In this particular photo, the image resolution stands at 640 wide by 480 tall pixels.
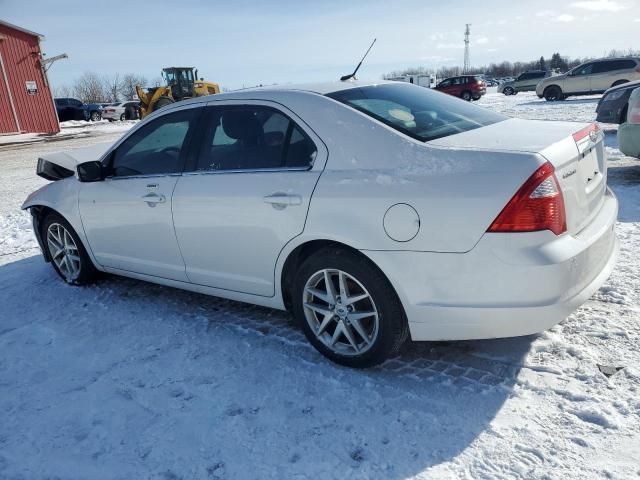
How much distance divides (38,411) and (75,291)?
1.93m

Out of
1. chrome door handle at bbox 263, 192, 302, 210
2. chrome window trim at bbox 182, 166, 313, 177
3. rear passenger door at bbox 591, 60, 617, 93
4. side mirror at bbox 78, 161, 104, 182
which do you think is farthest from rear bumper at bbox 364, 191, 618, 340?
rear passenger door at bbox 591, 60, 617, 93

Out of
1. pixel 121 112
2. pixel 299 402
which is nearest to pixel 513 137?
pixel 299 402

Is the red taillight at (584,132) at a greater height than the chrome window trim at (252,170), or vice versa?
the red taillight at (584,132)

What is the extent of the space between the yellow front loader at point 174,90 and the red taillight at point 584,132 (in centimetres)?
2251

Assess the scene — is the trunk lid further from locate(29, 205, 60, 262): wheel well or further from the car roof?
locate(29, 205, 60, 262): wheel well

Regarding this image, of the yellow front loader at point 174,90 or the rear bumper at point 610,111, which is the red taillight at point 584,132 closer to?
the rear bumper at point 610,111

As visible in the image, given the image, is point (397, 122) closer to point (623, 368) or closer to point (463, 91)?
point (623, 368)

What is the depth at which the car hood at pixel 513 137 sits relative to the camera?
2537mm

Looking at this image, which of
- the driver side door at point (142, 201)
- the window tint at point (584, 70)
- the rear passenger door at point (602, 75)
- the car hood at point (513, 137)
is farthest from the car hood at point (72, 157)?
the window tint at point (584, 70)

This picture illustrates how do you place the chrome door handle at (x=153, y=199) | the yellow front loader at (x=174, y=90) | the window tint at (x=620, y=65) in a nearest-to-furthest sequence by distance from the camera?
1. the chrome door handle at (x=153, y=199)
2. the window tint at (x=620, y=65)
3. the yellow front loader at (x=174, y=90)

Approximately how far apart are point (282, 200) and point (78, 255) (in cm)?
258

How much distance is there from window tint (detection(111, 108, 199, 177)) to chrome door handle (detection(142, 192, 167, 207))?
0.19m

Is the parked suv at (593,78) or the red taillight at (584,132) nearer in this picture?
the red taillight at (584,132)

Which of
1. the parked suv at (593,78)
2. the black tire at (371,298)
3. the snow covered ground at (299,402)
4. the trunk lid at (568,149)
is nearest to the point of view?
the snow covered ground at (299,402)
